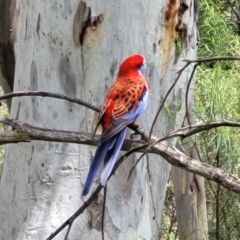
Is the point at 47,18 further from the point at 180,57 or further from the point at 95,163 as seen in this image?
the point at 95,163

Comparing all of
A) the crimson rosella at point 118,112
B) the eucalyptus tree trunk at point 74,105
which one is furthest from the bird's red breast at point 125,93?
the eucalyptus tree trunk at point 74,105

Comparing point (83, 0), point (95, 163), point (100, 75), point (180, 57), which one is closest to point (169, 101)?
point (180, 57)

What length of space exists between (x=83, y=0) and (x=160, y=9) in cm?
24

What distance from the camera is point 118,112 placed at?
1.36 meters

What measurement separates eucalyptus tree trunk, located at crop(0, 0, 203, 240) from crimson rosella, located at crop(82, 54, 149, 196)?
0.25 m

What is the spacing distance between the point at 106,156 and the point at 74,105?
0.50 metres

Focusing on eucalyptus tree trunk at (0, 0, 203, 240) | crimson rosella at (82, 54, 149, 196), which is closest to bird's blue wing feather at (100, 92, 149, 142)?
crimson rosella at (82, 54, 149, 196)

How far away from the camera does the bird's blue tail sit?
4.02 ft

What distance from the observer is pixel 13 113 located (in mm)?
1920

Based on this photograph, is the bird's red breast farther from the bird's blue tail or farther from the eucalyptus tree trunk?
the eucalyptus tree trunk

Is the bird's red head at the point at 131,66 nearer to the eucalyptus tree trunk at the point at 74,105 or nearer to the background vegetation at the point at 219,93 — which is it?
the eucalyptus tree trunk at the point at 74,105

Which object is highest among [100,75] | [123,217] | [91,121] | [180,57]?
[180,57]

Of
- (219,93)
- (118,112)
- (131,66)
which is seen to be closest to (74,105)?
(131,66)

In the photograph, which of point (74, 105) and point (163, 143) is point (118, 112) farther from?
point (74, 105)
